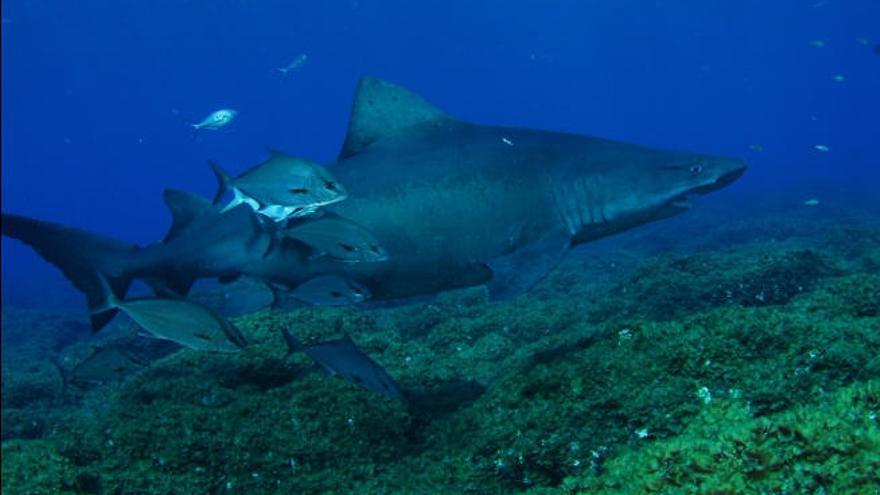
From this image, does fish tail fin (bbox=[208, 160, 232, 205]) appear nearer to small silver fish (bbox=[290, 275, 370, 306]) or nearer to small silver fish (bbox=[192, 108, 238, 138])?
small silver fish (bbox=[290, 275, 370, 306])

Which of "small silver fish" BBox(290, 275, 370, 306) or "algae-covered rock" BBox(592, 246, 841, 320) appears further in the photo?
"algae-covered rock" BBox(592, 246, 841, 320)

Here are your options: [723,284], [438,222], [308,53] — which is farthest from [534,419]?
[308,53]

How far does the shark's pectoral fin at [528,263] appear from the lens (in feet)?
14.4

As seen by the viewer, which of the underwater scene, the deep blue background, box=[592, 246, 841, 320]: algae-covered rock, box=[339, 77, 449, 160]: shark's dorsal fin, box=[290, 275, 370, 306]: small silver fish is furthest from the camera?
the deep blue background

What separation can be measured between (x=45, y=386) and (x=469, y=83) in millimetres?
179263

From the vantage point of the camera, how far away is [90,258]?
442 cm

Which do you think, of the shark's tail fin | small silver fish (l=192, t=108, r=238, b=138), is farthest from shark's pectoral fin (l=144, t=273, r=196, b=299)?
small silver fish (l=192, t=108, r=238, b=138)

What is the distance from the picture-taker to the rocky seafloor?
2.36m

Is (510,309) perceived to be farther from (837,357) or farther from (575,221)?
(837,357)

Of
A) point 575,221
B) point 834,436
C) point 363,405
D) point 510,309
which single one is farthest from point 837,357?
point 510,309

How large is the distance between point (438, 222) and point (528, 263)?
754mm

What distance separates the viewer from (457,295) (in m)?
10.4

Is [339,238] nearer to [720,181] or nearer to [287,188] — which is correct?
[287,188]

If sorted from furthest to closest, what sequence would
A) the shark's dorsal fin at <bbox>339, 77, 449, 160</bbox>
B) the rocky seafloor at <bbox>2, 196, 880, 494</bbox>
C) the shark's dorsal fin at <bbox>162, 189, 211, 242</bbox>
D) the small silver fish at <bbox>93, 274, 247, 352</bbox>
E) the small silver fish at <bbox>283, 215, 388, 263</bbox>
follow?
the shark's dorsal fin at <bbox>339, 77, 449, 160</bbox>
the shark's dorsal fin at <bbox>162, 189, 211, 242</bbox>
the small silver fish at <bbox>283, 215, 388, 263</bbox>
the small silver fish at <bbox>93, 274, 247, 352</bbox>
the rocky seafloor at <bbox>2, 196, 880, 494</bbox>
